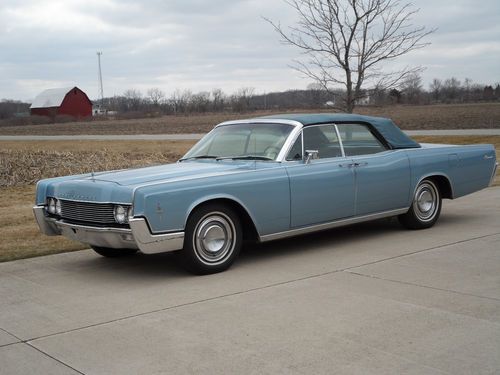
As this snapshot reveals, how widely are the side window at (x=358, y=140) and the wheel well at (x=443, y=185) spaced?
909 mm

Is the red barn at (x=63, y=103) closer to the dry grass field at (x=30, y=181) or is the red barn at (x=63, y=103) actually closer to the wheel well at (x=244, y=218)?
the dry grass field at (x=30, y=181)

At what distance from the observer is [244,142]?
23.6 feet

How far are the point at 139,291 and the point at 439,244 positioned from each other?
3.39 metres

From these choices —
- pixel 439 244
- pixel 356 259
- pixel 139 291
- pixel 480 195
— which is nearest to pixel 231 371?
pixel 139 291

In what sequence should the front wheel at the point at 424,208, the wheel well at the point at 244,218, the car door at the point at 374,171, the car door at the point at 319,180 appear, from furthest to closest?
the front wheel at the point at 424,208 → the car door at the point at 374,171 → the car door at the point at 319,180 → the wheel well at the point at 244,218

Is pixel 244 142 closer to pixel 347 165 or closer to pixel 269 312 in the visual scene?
pixel 347 165

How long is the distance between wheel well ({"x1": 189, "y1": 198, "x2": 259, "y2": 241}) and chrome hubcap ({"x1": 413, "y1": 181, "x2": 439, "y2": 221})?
2487 mm

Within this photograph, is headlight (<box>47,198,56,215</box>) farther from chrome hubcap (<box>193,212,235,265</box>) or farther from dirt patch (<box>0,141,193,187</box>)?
dirt patch (<box>0,141,193,187</box>)

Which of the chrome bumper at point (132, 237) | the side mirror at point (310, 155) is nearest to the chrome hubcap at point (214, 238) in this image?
the chrome bumper at point (132, 237)

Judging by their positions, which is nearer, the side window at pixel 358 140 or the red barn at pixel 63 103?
the side window at pixel 358 140

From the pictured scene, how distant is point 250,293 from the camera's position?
5375 millimetres

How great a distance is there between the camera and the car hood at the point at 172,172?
19.7ft

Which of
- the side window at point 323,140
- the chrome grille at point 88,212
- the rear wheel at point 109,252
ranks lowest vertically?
the rear wheel at point 109,252

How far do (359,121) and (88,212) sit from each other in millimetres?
3430
